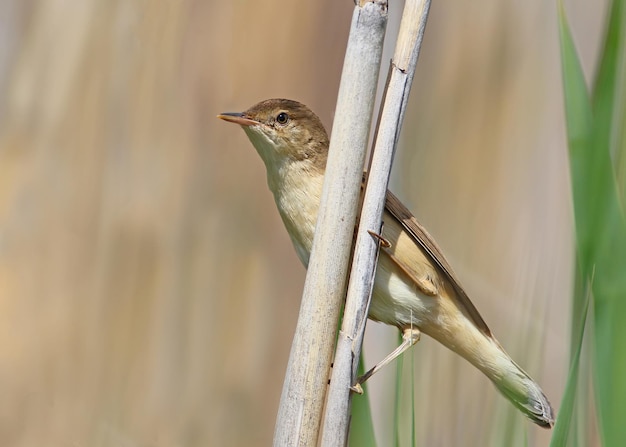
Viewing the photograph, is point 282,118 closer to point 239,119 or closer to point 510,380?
point 239,119

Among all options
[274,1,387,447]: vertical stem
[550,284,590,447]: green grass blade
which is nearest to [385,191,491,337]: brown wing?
[274,1,387,447]: vertical stem

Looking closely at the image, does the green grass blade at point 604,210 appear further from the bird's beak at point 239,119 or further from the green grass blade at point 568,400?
the bird's beak at point 239,119

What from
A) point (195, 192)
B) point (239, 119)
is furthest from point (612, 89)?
point (195, 192)

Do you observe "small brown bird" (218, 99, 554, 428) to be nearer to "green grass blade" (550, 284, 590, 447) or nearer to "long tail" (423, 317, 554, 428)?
"long tail" (423, 317, 554, 428)

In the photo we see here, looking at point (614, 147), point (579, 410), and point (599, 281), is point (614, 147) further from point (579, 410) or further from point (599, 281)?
point (579, 410)

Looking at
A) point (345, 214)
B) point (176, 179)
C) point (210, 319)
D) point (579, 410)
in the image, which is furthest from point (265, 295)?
point (579, 410)

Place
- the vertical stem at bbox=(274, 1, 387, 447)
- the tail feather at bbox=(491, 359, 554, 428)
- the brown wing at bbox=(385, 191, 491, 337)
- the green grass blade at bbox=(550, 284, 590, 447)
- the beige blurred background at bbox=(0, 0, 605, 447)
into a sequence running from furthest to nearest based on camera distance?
1. the beige blurred background at bbox=(0, 0, 605, 447)
2. the brown wing at bbox=(385, 191, 491, 337)
3. the tail feather at bbox=(491, 359, 554, 428)
4. the vertical stem at bbox=(274, 1, 387, 447)
5. the green grass blade at bbox=(550, 284, 590, 447)
